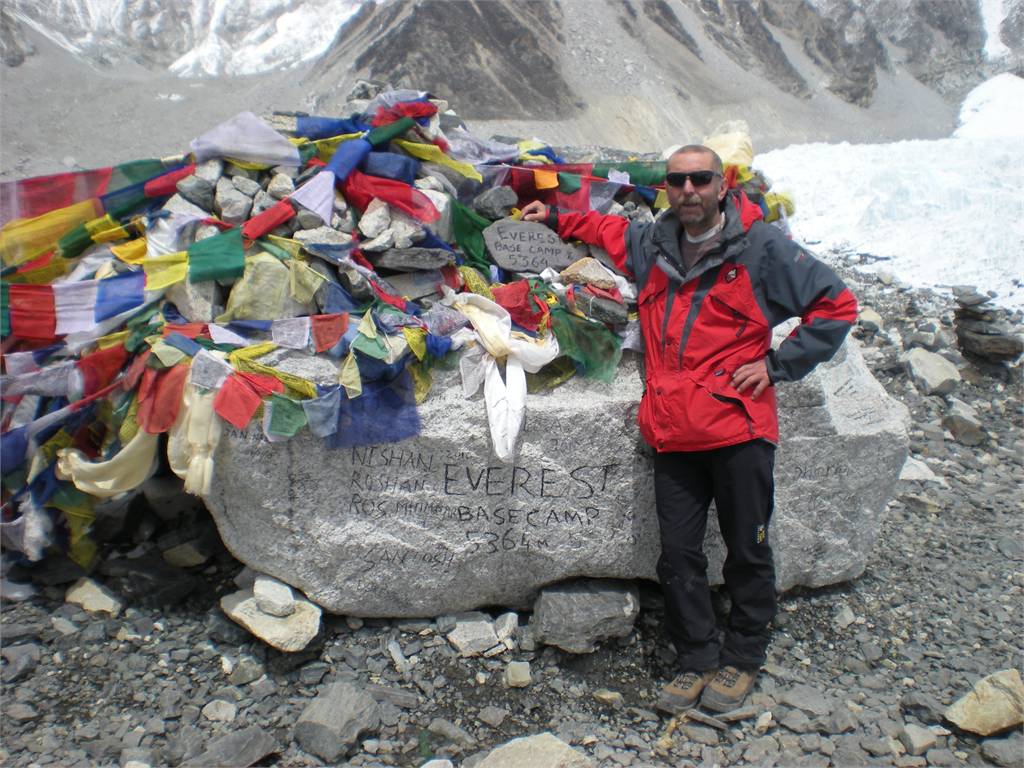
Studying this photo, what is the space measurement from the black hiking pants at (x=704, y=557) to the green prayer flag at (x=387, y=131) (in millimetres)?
2355

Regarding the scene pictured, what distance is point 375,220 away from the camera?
4.34m

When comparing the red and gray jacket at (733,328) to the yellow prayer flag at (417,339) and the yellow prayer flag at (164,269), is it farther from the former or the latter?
the yellow prayer flag at (164,269)

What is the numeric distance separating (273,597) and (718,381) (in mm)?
2374

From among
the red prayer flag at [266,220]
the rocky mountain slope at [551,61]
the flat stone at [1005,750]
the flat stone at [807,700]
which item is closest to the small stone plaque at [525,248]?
the red prayer flag at [266,220]

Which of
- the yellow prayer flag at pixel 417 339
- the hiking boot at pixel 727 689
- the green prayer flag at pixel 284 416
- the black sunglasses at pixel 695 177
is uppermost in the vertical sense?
the black sunglasses at pixel 695 177

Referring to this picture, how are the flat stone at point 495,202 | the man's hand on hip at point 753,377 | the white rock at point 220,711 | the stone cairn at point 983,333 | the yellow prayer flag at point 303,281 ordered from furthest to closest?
the stone cairn at point 983,333, the flat stone at point 495,202, the yellow prayer flag at point 303,281, the white rock at point 220,711, the man's hand on hip at point 753,377

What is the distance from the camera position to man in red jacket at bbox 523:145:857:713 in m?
3.46

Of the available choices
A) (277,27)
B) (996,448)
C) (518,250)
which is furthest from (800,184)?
(277,27)

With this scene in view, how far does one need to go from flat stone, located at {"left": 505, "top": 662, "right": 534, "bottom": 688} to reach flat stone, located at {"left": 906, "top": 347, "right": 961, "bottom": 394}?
4.97m

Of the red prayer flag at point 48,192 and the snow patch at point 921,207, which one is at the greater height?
the red prayer flag at point 48,192

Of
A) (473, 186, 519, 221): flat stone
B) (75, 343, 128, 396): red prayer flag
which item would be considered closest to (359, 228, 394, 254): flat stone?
(473, 186, 519, 221): flat stone

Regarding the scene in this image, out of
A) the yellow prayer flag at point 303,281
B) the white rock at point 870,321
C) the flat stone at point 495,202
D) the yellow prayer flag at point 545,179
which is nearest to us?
the yellow prayer flag at point 303,281

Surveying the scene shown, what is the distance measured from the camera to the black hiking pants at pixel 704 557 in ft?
11.8

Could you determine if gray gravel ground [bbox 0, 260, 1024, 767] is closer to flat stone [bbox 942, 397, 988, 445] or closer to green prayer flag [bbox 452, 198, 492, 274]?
flat stone [bbox 942, 397, 988, 445]
